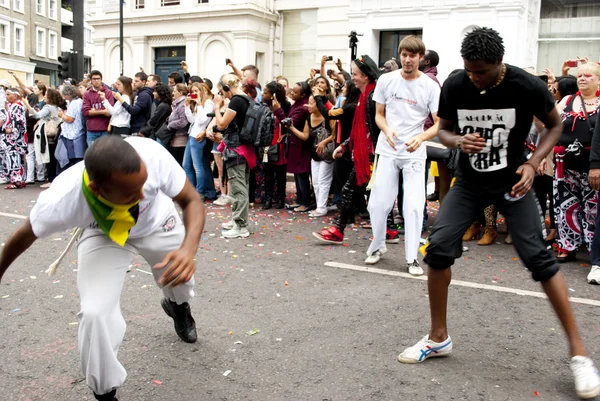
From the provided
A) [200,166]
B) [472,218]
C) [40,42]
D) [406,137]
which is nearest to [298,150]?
[200,166]

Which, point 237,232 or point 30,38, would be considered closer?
point 237,232

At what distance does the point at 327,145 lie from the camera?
8742 mm

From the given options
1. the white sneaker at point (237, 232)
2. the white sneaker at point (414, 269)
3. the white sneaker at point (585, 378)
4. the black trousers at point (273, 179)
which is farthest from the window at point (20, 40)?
the white sneaker at point (585, 378)

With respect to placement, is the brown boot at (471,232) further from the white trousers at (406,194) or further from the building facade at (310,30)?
the building facade at (310,30)

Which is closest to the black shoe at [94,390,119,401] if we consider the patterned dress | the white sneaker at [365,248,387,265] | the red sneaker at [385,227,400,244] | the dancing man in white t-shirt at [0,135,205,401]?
the dancing man in white t-shirt at [0,135,205,401]

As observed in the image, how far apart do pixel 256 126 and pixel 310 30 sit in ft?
55.4

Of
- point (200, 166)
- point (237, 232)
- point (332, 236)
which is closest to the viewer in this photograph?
point (332, 236)

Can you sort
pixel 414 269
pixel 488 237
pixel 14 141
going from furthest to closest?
pixel 14 141
pixel 488 237
pixel 414 269

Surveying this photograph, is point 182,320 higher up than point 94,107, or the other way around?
point 94,107

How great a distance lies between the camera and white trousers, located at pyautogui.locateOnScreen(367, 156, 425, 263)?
575 cm

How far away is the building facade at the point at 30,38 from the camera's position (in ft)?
142

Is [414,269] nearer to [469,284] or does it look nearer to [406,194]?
[469,284]

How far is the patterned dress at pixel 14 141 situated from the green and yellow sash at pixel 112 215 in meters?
9.64

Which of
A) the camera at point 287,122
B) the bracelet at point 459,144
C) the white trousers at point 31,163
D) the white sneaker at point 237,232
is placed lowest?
the white sneaker at point 237,232
